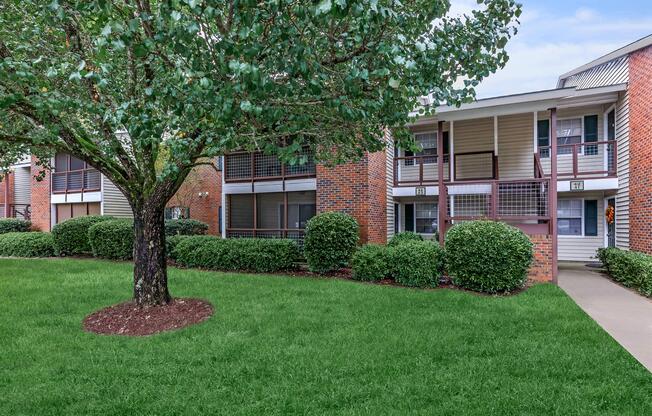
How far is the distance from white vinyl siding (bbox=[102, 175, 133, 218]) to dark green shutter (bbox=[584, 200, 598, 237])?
62.0 ft

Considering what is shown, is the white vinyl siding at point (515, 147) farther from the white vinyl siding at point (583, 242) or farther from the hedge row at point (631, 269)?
the hedge row at point (631, 269)

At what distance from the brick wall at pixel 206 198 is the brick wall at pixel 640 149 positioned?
1532 centimetres

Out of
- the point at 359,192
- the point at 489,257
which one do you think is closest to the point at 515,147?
the point at 359,192

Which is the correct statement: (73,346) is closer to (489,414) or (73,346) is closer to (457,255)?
(489,414)

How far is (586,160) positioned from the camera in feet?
39.5

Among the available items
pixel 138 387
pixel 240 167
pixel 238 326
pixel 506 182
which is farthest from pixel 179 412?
pixel 240 167

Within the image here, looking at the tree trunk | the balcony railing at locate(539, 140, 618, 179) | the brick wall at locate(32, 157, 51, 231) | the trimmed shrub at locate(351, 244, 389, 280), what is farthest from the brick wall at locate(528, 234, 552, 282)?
the brick wall at locate(32, 157, 51, 231)

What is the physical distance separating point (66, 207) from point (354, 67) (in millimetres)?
20092

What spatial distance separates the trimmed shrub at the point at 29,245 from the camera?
568 inches

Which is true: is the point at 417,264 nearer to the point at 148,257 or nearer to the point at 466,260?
the point at 466,260

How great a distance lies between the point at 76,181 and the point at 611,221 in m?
21.8

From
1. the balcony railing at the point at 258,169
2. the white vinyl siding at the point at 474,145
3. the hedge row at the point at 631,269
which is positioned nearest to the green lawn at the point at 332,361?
the hedge row at the point at 631,269

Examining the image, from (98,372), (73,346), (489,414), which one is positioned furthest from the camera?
(73,346)

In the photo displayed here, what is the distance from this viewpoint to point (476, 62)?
545cm
